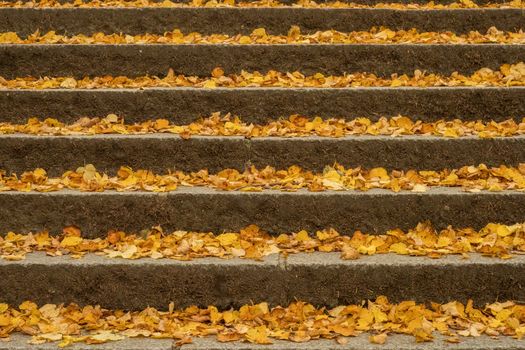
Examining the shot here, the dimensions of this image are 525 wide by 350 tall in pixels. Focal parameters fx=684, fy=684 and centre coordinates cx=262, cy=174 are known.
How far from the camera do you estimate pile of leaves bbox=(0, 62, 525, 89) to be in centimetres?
432

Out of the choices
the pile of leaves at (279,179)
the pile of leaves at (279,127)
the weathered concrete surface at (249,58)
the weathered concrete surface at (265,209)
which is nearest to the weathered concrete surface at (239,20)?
the weathered concrete surface at (249,58)

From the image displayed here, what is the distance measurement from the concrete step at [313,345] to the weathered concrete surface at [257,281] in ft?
1.05

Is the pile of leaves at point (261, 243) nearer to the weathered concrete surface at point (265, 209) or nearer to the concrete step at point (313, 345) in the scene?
the weathered concrete surface at point (265, 209)

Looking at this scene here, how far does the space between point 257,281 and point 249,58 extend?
5.95 feet

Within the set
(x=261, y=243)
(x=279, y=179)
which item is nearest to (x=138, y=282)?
(x=261, y=243)

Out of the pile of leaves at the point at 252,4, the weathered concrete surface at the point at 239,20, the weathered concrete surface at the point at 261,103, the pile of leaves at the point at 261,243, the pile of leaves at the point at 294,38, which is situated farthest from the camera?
the pile of leaves at the point at 252,4

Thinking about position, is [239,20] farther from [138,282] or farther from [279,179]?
[138,282]

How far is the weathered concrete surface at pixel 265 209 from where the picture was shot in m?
3.50

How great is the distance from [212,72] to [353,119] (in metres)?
1.00

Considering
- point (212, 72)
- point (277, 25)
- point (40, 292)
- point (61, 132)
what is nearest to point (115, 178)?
point (61, 132)

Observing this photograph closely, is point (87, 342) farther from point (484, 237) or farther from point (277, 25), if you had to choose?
point (277, 25)

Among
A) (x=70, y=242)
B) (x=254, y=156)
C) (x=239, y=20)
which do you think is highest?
(x=239, y=20)

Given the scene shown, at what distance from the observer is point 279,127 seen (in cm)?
406

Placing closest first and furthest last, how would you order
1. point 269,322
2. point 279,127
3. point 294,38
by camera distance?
point 269,322, point 279,127, point 294,38
